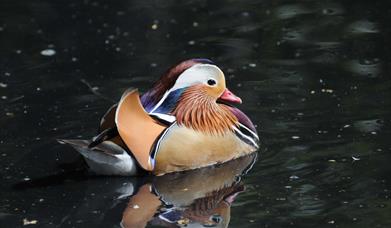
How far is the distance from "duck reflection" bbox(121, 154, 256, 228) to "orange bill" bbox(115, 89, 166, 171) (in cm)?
21

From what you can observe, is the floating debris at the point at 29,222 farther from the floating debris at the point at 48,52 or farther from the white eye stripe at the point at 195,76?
the floating debris at the point at 48,52

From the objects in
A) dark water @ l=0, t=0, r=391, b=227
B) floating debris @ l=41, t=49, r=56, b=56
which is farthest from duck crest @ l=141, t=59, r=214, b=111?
floating debris @ l=41, t=49, r=56, b=56

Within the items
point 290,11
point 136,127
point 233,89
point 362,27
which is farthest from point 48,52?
point 136,127

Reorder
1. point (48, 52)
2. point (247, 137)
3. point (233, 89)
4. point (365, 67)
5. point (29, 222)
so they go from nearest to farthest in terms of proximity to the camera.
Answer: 1. point (29, 222)
2. point (247, 137)
3. point (233, 89)
4. point (365, 67)
5. point (48, 52)

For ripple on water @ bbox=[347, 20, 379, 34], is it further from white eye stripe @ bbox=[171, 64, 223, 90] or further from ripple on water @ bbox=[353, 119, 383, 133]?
white eye stripe @ bbox=[171, 64, 223, 90]

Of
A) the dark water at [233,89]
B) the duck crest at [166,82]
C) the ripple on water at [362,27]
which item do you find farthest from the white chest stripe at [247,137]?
the ripple on water at [362,27]

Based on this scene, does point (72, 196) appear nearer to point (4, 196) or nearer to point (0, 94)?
point (4, 196)

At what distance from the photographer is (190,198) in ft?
21.6

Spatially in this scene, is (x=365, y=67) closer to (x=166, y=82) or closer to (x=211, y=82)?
(x=211, y=82)

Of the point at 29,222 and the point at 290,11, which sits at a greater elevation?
the point at 29,222

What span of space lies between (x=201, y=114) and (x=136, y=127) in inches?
22.0

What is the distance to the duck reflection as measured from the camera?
245 inches

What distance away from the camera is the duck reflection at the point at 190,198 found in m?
6.22

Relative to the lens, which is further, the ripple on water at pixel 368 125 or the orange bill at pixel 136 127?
the ripple on water at pixel 368 125
